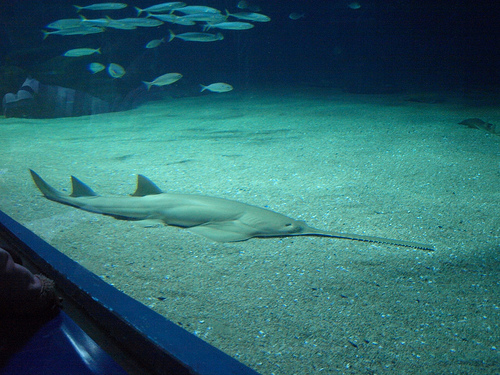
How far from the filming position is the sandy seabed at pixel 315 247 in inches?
61.8

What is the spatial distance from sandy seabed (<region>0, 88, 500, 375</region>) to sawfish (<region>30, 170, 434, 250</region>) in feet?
0.28

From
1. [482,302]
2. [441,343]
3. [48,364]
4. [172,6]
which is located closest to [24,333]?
[48,364]

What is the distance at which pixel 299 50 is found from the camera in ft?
96.3

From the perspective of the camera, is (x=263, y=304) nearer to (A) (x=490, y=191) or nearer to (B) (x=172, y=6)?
(A) (x=490, y=191)

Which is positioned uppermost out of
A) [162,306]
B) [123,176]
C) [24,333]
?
[24,333]

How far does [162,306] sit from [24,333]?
634mm

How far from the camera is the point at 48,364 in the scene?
124 cm

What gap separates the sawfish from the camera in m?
2.59

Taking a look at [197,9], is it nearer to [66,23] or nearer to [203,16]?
[203,16]

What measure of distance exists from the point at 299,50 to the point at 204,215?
30.0m

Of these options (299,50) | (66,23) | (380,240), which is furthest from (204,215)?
(299,50)

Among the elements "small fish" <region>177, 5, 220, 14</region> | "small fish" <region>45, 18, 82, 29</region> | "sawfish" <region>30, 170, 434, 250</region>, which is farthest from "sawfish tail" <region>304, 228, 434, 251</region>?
"small fish" <region>45, 18, 82, 29</region>

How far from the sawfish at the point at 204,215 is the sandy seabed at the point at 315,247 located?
0.09m

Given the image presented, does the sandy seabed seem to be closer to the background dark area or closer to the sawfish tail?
the sawfish tail
